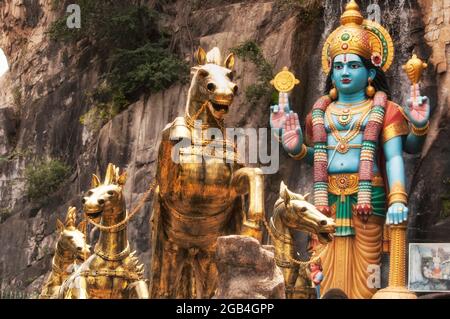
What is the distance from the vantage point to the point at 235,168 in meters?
7.20

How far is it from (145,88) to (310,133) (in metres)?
4.46

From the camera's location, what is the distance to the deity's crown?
11133 millimetres

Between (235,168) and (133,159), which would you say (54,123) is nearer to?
(133,159)

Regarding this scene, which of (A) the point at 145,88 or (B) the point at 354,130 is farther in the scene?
(A) the point at 145,88

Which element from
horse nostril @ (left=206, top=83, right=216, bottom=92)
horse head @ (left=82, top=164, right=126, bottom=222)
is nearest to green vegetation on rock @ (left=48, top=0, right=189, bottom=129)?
Answer: horse head @ (left=82, top=164, right=126, bottom=222)

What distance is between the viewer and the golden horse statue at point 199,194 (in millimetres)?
7113

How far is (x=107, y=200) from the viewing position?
24.7 feet

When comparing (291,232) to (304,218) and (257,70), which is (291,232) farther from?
(257,70)

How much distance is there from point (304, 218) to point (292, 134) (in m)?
3.91

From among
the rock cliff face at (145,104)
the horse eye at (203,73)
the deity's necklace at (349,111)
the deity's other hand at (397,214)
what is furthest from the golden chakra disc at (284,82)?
the horse eye at (203,73)

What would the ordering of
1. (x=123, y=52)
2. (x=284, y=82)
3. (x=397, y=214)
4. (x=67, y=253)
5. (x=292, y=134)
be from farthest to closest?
(x=123, y=52)
(x=284, y=82)
(x=292, y=134)
(x=397, y=214)
(x=67, y=253)

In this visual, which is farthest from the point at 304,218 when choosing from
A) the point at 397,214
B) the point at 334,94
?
the point at 334,94

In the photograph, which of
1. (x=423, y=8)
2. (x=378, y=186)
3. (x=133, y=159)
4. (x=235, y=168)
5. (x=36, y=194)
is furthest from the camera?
(x=36, y=194)

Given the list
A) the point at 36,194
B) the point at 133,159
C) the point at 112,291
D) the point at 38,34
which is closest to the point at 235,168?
the point at 112,291
